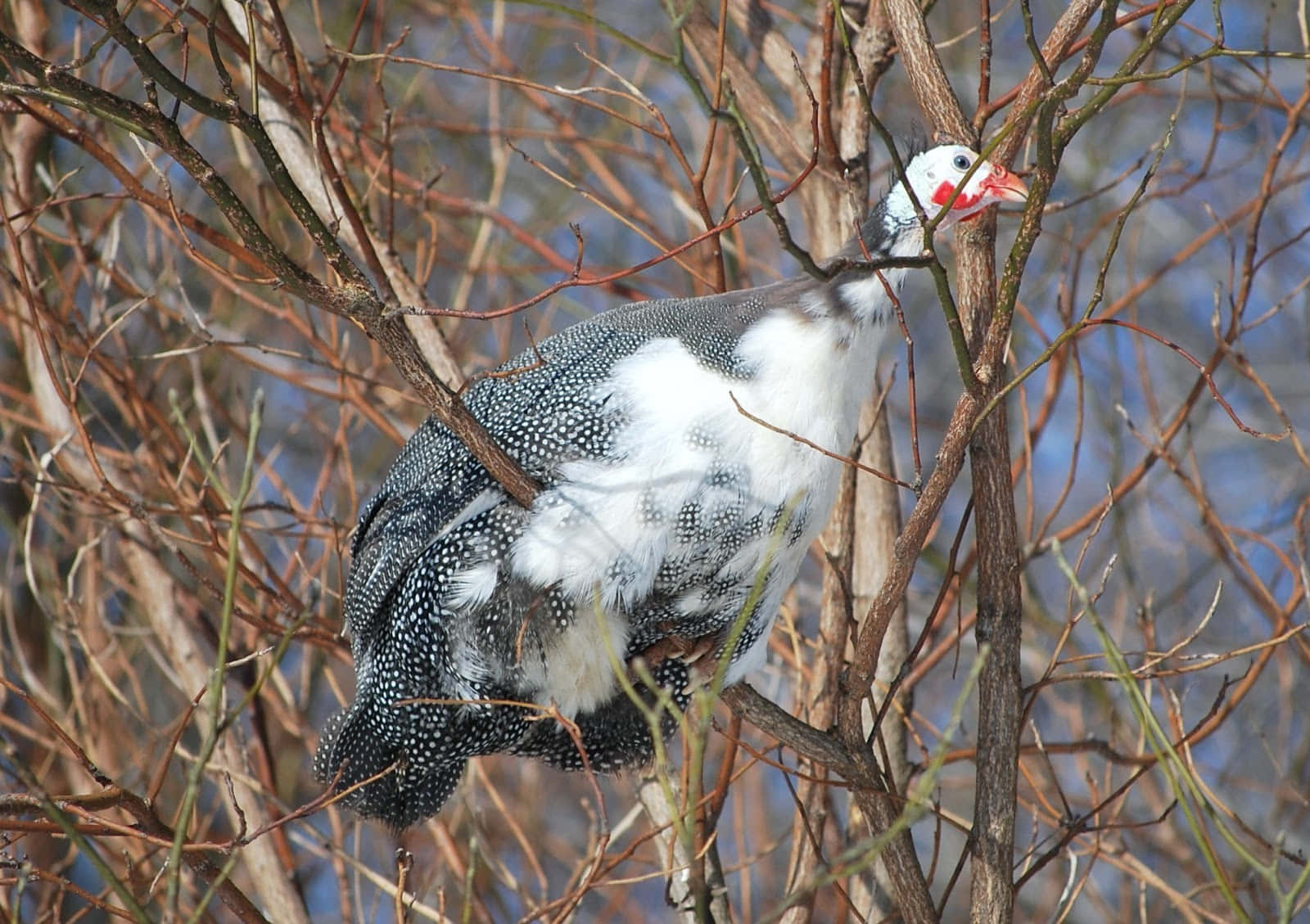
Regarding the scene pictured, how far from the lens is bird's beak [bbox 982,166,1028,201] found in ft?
8.82

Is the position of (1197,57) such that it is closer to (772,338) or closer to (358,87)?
(772,338)

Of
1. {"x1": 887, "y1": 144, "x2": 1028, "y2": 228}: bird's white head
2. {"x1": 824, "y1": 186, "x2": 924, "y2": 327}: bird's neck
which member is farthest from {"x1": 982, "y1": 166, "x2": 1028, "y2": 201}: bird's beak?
{"x1": 824, "y1": 186, "x2": 924, "y2": 327}: bird's neck

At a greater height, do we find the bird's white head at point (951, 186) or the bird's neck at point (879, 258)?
the bird's white head at point (951, 186)

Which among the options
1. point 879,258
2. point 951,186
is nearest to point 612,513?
point 879,258

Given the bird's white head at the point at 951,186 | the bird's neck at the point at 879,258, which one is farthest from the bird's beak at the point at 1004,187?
the bird's neck at the point at 879,258

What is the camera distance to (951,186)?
9.11 ft

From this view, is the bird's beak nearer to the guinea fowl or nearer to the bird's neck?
the guinea fowl

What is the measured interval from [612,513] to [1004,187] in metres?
1.01

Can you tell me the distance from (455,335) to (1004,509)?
9.28 feet

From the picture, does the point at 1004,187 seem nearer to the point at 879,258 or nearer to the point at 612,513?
the point at 879,258

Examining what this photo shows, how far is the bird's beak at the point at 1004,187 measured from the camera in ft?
8.82

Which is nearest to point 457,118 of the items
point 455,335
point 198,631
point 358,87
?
point 358,87

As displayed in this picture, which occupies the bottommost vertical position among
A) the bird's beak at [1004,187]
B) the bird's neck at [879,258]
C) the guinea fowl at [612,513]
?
the guinea fowl at [612,513]

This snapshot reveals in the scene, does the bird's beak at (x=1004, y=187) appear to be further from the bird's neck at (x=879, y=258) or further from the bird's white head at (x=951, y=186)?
the bird's neck at (x=879, y=258)
